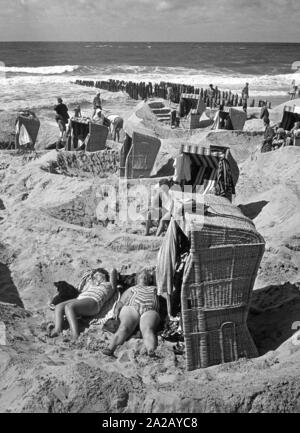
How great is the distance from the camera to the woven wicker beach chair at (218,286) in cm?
411

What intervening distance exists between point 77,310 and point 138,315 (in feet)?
2.23

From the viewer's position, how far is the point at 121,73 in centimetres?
4309

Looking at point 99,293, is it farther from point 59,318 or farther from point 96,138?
point 96,138

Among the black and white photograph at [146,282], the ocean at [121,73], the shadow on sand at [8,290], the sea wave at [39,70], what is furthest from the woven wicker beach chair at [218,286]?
the sea wave at [39,70]

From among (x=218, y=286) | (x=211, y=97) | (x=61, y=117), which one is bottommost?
(x=211, y=97)

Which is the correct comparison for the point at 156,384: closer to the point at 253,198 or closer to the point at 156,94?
the point at 253,198

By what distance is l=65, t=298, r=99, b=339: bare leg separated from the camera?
4.96 metres

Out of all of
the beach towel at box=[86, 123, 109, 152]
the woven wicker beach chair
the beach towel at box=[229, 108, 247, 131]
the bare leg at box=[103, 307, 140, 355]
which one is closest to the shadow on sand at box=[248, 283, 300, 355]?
the woven wicker beach chair

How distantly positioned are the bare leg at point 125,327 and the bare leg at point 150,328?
0.28 ft

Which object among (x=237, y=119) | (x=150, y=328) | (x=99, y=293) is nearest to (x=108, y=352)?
(x=150, y=328)

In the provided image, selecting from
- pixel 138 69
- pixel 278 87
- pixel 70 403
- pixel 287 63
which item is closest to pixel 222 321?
pixel 70 403

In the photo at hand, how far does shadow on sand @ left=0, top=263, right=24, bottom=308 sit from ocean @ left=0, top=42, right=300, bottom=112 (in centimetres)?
1429

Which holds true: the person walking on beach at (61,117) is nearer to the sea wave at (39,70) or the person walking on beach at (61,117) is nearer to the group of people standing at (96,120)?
the group of people standing at (96,120)

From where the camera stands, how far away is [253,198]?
875 cm
